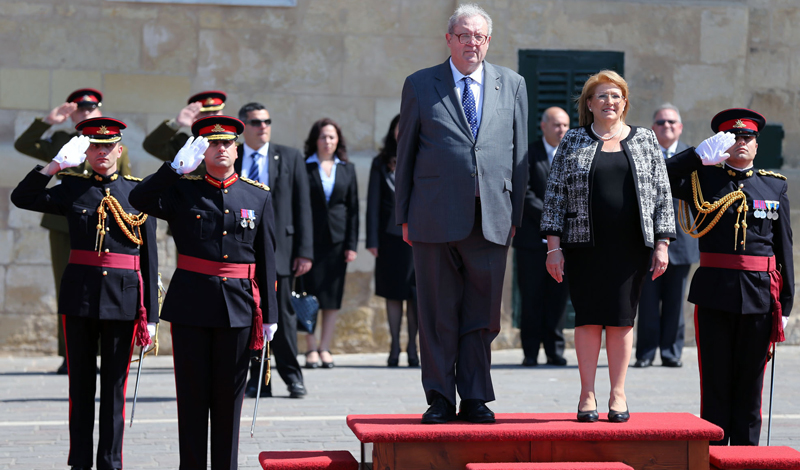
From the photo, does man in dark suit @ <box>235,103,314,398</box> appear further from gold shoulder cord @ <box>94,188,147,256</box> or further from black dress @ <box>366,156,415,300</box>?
gold shoulder cord @ <box>94,188,147,256</box>

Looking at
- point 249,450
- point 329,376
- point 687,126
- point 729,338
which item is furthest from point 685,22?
point 249,450

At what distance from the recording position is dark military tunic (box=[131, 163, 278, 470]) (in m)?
5.04

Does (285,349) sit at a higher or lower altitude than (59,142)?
lower

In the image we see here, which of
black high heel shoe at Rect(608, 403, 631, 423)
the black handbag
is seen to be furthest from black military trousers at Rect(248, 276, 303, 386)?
black high heel shoe at Rect(608, 403, 631, 423)

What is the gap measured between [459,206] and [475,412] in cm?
90

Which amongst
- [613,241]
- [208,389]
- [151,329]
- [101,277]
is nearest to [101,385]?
[151,329]

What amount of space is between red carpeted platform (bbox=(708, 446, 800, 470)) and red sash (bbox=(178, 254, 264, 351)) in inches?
82.2

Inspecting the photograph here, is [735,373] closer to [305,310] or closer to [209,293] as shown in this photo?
[209,293]

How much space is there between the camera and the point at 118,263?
18.6 feet

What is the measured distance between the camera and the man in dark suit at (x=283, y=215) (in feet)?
25.2

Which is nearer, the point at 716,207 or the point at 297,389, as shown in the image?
the point at 716,207

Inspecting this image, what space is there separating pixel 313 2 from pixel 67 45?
7.02 ft

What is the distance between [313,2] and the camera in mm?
10125

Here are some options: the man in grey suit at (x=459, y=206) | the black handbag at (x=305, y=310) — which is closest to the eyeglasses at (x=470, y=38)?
the man in grey suit at (x=459, y=206)
